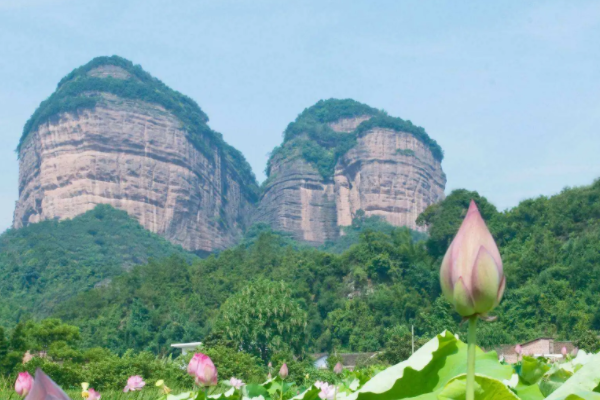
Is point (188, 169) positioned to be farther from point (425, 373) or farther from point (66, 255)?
point (425, 373)

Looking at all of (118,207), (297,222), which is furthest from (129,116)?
(297,222)

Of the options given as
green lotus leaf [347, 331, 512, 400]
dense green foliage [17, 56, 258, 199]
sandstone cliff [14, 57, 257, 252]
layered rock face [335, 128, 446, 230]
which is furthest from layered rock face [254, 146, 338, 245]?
green lotus leaf [347, 331, 512, 400]

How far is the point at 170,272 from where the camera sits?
45.1 m

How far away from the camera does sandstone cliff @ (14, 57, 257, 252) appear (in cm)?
6956

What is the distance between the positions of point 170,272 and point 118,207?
2652cm

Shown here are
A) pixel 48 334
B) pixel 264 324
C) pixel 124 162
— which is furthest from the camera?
pixel 124 162

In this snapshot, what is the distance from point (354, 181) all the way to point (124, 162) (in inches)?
994

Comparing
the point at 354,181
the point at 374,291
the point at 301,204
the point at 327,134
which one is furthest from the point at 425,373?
the point at 327,134

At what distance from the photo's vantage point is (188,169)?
75750 mm

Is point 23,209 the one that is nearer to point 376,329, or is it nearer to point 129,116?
point 129,116

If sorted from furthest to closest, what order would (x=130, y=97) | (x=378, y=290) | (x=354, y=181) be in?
(x=354, y=181) → (x=130, y=97) → (x=378, y=290)

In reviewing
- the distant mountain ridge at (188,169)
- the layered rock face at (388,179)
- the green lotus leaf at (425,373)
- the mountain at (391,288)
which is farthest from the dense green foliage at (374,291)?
the layered rock face at (388,179)

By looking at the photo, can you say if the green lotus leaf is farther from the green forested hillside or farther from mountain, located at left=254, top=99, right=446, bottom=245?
mountain, located at left=254, top=99, right=446, bottom=245

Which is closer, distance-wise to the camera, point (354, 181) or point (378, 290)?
point (378, 290)
